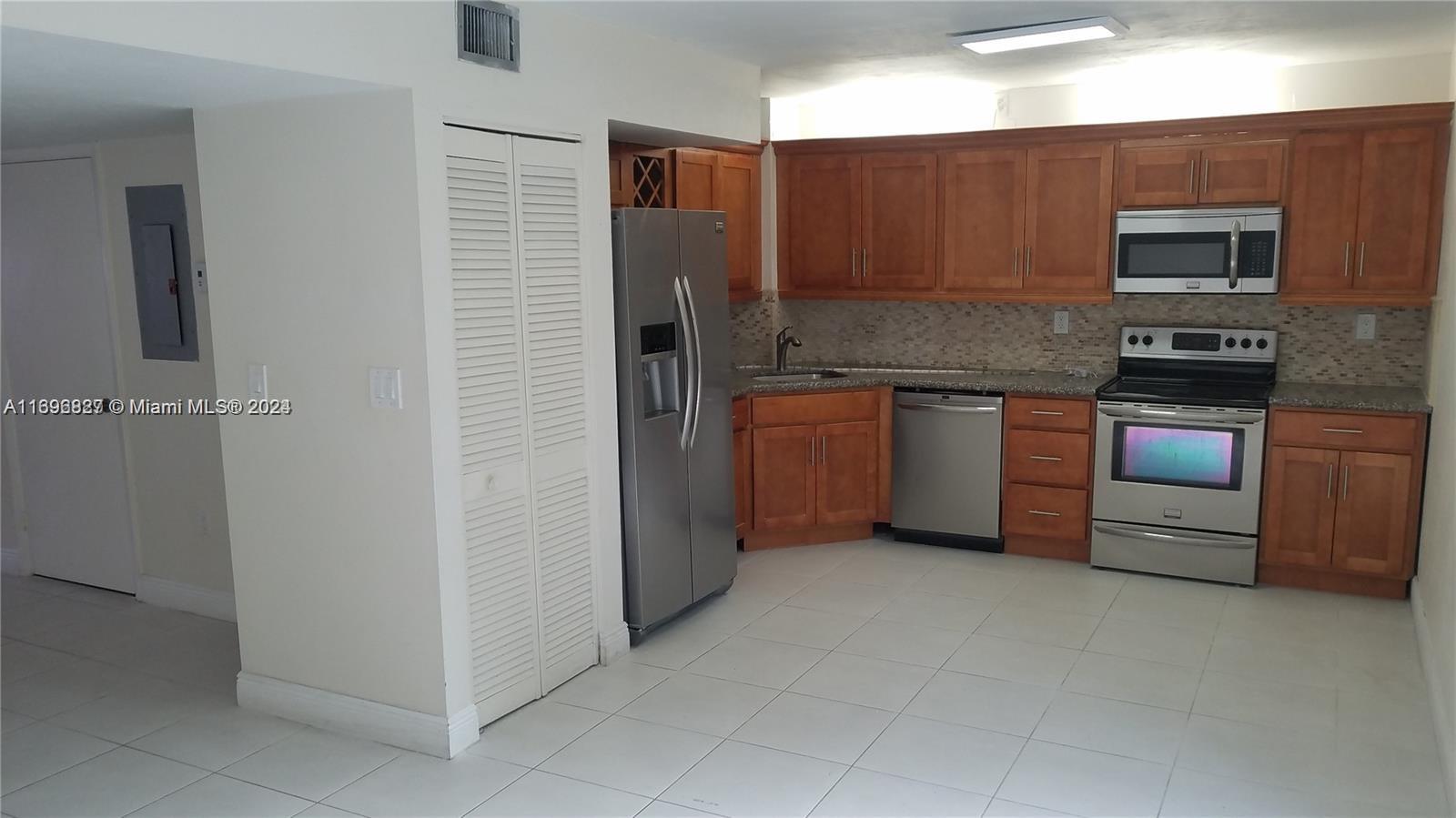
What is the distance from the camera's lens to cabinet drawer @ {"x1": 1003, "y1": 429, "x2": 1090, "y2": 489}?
4992 mm

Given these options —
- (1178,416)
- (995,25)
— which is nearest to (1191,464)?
(1178,416)

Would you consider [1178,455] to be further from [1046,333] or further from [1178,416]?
[1046,333]

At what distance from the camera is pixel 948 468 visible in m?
5.27

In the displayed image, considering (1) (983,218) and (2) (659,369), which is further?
(1) (983,218)

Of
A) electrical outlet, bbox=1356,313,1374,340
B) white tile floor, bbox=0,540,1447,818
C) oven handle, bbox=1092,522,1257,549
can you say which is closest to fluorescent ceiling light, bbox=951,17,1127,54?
electrical outlet, bbox=1356,313,1374,340

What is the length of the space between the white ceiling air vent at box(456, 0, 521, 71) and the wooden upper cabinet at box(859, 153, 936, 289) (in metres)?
2.60

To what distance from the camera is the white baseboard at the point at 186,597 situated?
4484 mm

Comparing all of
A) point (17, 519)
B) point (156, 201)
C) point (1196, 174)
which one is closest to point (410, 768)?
point (156, 201)

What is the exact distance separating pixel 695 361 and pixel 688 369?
53 mm

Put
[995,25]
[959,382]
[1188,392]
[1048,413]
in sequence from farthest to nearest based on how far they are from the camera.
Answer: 1. [959,382]
2. [1048,413]
3. [1188,392]
4. [995,25]

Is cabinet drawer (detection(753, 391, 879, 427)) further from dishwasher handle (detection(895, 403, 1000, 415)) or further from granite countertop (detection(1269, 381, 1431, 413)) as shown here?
granite countertop (detection(1269, 381, 1431, 413))

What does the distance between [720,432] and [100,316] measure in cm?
286

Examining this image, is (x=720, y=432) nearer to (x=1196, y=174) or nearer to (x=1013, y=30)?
(x=1013, y=30)

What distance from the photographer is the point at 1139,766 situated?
3.07 metres
